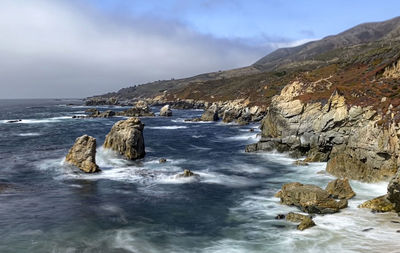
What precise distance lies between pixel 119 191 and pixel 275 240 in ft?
55.0

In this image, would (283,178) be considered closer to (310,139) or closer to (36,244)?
(310,139)

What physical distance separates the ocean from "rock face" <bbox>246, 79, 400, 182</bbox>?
2123 millimetres

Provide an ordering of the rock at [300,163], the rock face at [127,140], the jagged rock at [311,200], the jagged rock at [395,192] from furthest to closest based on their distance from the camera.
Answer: the rock face at [127,140] → the rock at [300,163] → the jagged rock at [311,200] → the jagged rock at [395,192]

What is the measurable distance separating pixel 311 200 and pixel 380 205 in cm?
504

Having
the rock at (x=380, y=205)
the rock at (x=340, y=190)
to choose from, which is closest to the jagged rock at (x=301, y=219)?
the rock at (x=380, y=205)

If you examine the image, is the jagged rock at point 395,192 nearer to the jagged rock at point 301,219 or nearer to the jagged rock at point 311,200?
the jagged rock at point 311,200

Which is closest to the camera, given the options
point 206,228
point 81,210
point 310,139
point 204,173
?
point 206,228

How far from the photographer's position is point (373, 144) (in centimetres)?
3362

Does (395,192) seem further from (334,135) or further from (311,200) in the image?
(334,135)

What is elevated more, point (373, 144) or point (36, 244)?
point (373, 144)

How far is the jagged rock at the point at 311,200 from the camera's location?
2516 cm

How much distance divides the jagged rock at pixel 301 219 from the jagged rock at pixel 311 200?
1868 mm

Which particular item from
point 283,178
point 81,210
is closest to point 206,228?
point 81,210

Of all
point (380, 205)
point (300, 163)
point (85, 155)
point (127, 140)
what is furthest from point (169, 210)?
point (127, 140)
